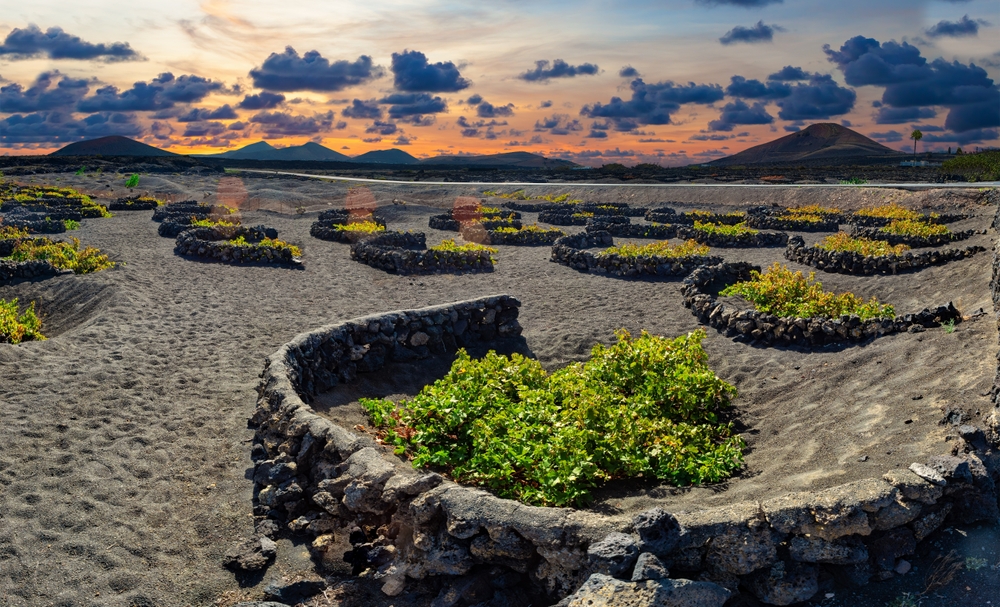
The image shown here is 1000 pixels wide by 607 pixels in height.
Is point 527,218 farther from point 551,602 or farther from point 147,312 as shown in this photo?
point 551,602

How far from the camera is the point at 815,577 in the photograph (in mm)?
4559

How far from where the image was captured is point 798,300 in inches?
549

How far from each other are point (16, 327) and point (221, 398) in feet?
18.7

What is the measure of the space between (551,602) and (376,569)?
1.60 meters

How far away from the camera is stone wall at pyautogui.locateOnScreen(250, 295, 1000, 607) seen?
4.45m

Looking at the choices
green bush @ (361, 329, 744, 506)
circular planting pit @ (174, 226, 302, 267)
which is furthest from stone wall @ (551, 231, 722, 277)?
green bush @ (361, 329, 744, 506)

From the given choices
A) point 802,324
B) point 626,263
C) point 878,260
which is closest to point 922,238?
point 878,260

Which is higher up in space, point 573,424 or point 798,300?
point 798,300

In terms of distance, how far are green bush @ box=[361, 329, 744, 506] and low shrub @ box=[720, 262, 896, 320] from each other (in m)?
4.22

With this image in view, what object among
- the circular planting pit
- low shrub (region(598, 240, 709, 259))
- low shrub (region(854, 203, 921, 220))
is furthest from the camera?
low shrub (region(854, 203, 921, 220))

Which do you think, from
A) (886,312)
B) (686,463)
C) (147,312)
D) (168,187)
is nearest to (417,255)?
(147,312)

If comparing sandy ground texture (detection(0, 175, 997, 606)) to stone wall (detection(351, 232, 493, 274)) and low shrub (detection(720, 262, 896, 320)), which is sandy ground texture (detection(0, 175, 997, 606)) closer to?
stone wall (detection(351, 232, 493, 274))

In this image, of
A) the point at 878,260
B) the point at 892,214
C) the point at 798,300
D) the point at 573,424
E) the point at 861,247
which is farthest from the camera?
the point at 892,214

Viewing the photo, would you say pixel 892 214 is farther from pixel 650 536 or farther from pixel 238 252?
pixel 650 536
